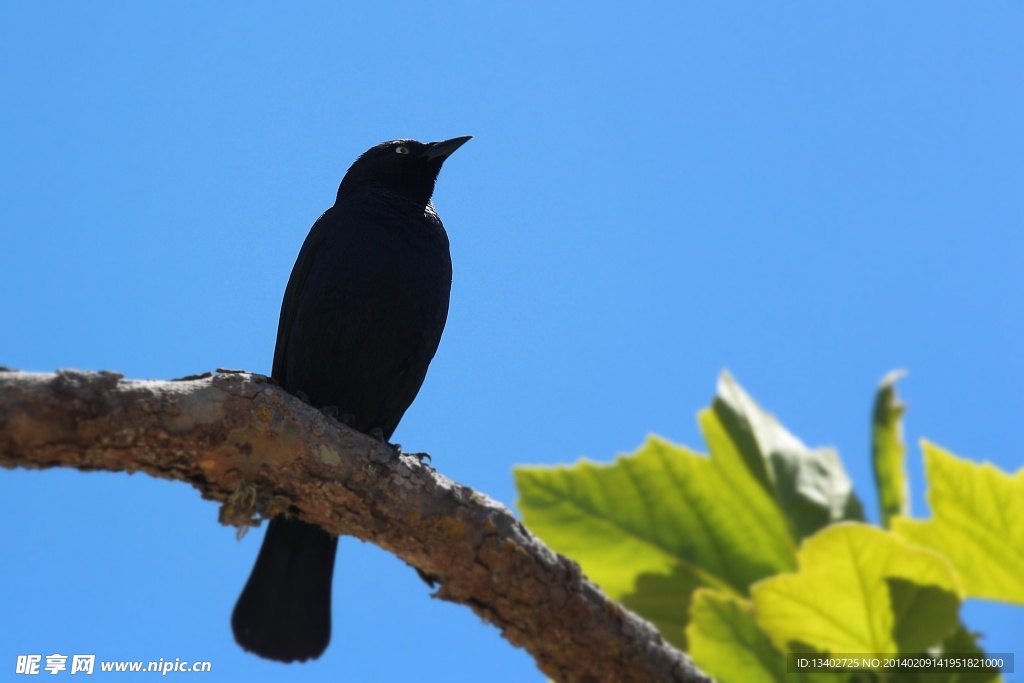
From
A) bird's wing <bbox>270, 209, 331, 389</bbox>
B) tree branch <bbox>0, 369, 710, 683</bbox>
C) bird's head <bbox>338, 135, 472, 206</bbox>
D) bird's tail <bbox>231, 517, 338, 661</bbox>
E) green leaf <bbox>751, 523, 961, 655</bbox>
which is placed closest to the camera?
green leaf <bbox>751, 523, 961, 655</bbox>

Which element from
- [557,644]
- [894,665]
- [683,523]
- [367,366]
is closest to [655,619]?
[683,523]

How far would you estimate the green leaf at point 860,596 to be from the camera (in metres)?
1.43

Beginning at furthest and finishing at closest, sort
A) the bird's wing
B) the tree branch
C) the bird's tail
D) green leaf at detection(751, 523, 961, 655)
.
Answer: the bird's wing
the bird's tail
the tree branch
green leaf at detection(751, 523, 961, 655)

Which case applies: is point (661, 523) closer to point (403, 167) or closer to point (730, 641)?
point (730, 641)

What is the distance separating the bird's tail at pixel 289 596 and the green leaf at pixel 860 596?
3.67 meters

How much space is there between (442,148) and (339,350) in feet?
6.76

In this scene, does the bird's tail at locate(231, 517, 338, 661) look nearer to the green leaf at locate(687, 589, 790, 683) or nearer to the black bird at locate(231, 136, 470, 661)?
the black bird at locate(231, 136, 470, 661)

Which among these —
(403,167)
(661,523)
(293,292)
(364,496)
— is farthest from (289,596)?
(661,523)

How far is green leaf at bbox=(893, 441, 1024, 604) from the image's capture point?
1485 mm

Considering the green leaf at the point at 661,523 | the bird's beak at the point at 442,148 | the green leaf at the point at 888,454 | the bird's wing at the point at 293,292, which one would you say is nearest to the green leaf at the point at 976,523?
the green leaf at the point at 888,454

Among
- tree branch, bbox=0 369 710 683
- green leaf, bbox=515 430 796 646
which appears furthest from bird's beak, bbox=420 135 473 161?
green leaf, bbox=515 430 796 646

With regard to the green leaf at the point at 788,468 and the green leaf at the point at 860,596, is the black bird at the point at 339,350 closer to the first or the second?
the green leaf at the point at 788,468

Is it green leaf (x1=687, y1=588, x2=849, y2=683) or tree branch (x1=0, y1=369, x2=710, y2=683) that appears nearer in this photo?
green leaf (x1=687, y1=588, x2=849, y2=683)

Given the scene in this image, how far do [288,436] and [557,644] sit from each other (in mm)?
1147
